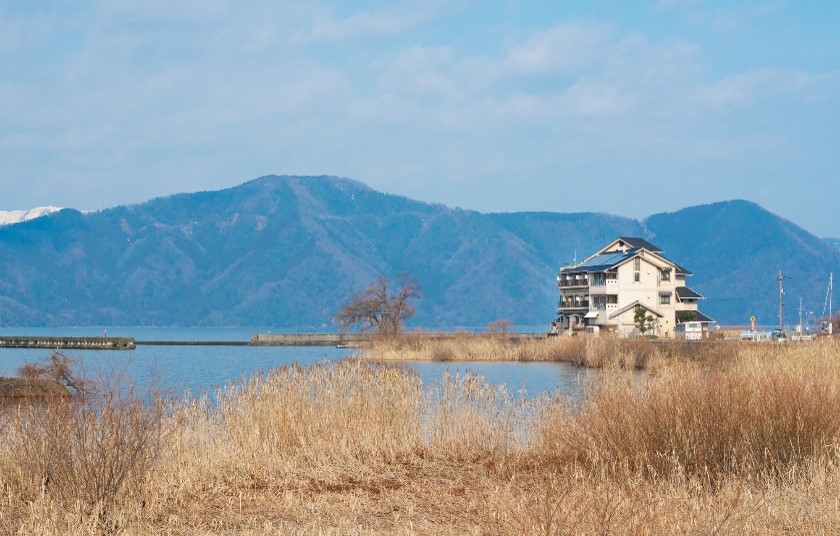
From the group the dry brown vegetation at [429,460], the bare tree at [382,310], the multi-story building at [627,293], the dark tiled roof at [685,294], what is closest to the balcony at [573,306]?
the multi-story building at [627,293]

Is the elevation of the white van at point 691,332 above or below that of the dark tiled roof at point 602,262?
below

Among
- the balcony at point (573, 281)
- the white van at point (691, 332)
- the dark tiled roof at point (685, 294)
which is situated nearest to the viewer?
the white van at point (691, 332)

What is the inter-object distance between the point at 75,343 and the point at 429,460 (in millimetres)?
91160

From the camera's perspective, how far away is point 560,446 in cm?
1578

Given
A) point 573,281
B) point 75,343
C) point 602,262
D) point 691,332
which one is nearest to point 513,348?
point 691,332

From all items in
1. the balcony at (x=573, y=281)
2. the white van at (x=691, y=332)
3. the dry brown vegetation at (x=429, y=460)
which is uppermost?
the balcony at (x=573, y=281)

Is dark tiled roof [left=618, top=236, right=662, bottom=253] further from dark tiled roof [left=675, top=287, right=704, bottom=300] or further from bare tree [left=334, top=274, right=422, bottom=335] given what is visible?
bare tree [left=334, top=274, right=422, bottom=335]

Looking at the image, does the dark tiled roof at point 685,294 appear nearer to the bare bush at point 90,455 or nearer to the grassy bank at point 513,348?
the grassy bank at point 513,348

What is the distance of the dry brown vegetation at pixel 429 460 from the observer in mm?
10336

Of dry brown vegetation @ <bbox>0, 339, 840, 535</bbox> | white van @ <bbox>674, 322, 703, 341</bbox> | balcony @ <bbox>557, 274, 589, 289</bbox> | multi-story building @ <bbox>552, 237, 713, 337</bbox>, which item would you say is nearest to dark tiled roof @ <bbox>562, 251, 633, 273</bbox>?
multi-story building @ <bbox>552, 237, 713, 337</bbox>

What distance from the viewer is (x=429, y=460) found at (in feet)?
52.4

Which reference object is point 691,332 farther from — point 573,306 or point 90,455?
point 90,455

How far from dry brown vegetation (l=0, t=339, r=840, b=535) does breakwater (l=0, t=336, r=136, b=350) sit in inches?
3244

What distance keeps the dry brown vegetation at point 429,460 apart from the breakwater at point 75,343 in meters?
82.4
